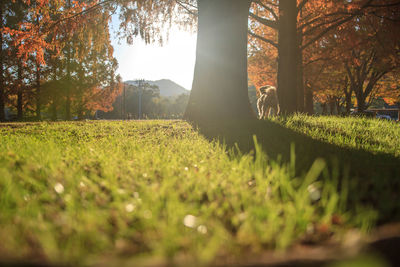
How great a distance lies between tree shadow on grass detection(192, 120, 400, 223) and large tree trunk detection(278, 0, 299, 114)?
5.76m

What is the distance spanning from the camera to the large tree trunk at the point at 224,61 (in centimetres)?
658

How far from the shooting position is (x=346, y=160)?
115 inches

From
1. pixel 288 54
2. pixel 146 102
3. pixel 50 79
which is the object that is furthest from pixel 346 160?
pixel 146 102

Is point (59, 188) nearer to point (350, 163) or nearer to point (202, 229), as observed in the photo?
point (202, 229)

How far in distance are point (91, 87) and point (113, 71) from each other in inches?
129

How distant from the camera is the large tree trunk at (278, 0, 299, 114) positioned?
10.2 metres

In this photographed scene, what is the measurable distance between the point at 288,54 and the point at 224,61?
4752 millimetres

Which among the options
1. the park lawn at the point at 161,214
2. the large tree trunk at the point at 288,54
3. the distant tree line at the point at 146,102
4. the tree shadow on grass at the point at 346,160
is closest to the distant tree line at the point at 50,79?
the large tree trunk at the point at 288,54

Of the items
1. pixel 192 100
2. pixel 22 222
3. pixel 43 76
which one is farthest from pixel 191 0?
pixel 43 76

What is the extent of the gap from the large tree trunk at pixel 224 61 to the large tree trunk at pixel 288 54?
4.14m

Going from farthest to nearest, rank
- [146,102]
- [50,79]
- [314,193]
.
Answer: [146,102], [50,79], [314,193]

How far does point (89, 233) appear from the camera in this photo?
49.7 inches

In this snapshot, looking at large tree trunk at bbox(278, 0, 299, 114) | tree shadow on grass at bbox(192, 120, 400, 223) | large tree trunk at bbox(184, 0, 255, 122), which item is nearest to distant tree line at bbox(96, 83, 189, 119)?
large tree trunk at bbox(278, 0, 299, 114)

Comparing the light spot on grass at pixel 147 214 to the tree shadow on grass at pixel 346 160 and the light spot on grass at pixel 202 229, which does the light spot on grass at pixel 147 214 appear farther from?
the tree shadow on grass at pixel 346 160
